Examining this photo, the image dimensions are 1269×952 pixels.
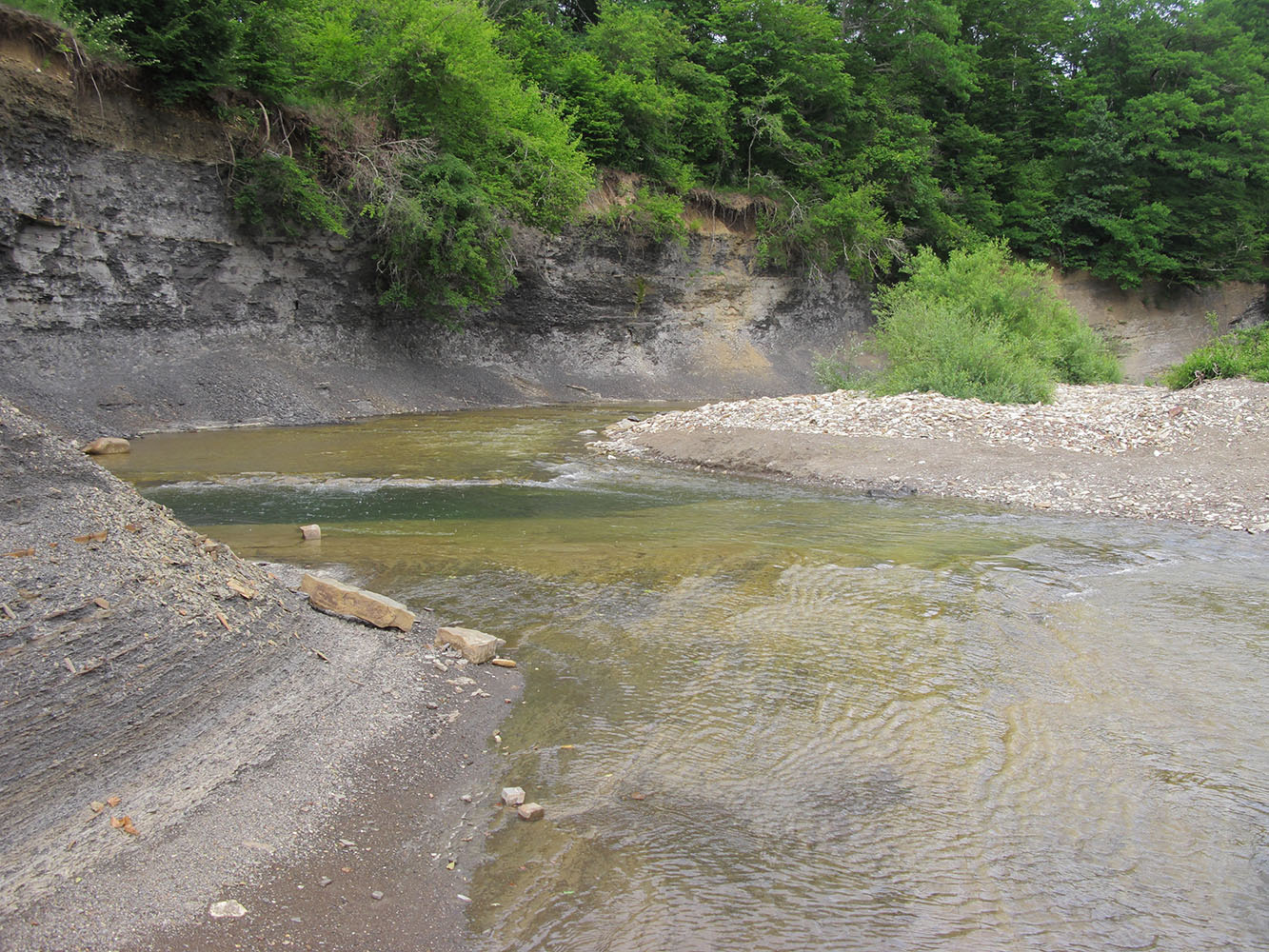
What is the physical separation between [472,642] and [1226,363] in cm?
1653

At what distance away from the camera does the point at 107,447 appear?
553 inches

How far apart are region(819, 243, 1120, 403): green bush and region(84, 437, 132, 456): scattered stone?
1401 centimetres

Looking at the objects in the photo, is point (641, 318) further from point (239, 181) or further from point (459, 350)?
point (239, 181)

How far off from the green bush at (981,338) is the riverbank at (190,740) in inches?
547

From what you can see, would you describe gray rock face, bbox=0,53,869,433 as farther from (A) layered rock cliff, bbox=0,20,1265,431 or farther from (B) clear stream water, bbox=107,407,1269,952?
(B) clear stream water, bbox=107,407,1269,952

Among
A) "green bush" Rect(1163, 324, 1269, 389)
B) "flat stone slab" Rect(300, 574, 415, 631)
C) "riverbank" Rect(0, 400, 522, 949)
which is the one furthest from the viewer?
"green bush" Rect(1163, 324, 1269, 389)

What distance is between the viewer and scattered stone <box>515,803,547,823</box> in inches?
153

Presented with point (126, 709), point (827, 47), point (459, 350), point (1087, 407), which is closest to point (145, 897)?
point (126, 709)

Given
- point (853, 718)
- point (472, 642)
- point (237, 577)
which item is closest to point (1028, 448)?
point (853, 718)

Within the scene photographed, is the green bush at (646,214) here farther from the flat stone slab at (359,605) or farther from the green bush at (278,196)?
the flat stone slab at (359,605)

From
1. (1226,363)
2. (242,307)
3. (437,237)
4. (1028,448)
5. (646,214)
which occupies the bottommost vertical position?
(1028,448)

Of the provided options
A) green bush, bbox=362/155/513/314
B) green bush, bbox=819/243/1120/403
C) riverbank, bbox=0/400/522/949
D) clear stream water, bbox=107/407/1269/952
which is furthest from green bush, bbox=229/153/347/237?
riverbank, bbox=0/400/522/949

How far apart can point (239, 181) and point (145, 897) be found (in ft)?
68.0

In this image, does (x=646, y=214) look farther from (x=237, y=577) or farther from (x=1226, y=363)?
(x=237, y=577)
